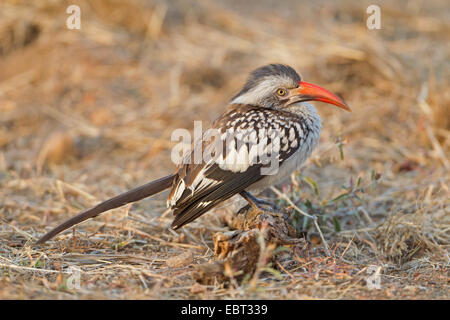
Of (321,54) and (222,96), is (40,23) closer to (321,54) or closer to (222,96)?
(222,96)

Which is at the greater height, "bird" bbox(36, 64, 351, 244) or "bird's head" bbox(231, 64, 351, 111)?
"bird's head" bbox(231, 64, 351, 111)

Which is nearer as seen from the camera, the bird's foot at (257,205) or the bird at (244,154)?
the bird at (244,154)

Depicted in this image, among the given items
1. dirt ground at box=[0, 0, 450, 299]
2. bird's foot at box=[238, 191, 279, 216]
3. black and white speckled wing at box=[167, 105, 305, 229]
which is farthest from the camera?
bird's foot at box=[238, 191, 279, 216]

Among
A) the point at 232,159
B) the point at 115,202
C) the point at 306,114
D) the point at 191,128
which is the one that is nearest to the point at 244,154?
the point at 232,159

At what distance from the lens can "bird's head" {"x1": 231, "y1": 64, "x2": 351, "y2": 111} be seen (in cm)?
385

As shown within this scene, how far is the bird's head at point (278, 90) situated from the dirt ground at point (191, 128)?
1.43ft

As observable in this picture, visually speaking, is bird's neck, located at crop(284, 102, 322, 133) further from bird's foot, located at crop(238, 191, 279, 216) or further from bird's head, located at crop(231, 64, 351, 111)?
bird's foot, located at crop(238, 191, 279, 216)

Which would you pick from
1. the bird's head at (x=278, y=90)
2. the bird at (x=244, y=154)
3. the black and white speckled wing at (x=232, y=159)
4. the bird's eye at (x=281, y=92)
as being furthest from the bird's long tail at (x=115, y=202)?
the bird's eye at (x=281, y=92)

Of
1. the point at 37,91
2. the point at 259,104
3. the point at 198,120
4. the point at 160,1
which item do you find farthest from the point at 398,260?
the point at 160,1

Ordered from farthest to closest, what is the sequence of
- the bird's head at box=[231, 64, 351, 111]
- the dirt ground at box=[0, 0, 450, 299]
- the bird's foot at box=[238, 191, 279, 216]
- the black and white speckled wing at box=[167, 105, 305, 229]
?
1. the bird's head at box=[231, 64, 351, 111]
2. the bird's foot at box=[238, 191, 279, 216]
3. the black and white speckled wing at box=[167, 105, 305, 229]
4. the dirt ground at box=[0, 0, 450, 299]

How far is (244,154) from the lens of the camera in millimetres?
3543

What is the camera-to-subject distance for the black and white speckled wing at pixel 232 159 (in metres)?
3.48

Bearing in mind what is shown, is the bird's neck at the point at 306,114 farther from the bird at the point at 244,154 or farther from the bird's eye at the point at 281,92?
the bird's eye at the point at 281,92

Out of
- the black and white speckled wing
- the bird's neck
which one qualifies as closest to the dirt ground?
the bird's neck
